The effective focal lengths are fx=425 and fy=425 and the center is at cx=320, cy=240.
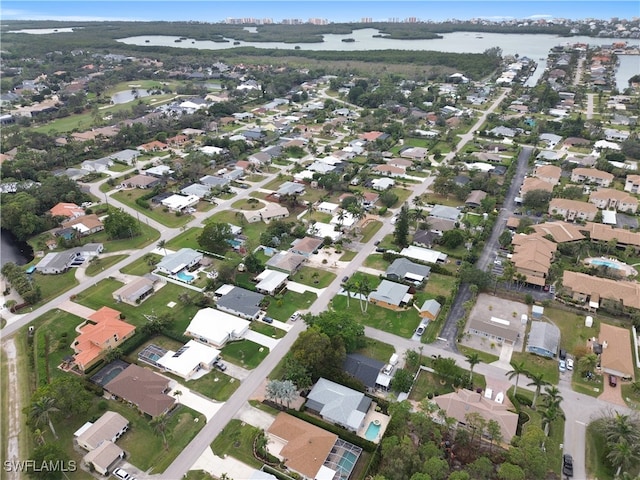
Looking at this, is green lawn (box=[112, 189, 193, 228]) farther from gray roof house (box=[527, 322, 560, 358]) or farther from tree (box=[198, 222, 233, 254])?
gray roof house (box=[527, 322, 560, 358])

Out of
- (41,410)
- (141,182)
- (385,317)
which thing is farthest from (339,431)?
(141,182)

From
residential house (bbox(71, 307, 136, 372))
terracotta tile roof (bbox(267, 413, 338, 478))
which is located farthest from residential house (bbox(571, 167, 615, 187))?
residential house (bbox(71, 307, 136, 372))

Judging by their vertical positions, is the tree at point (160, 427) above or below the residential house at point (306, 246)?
below

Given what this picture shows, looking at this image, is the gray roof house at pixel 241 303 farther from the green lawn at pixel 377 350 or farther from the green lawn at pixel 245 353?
the green lawn at pixel 377 350

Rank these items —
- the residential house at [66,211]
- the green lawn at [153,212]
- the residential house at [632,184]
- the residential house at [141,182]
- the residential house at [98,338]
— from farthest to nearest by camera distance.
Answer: the residential house at [141,182] < the residential house at [632,184] < the green lawn at [153,212] < the residential house at [66,211] < the residential house at [98,338]

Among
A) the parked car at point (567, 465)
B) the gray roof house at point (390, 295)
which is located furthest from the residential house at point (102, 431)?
the parked car at point (567, 465)

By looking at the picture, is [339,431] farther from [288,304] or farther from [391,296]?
[391,296]
